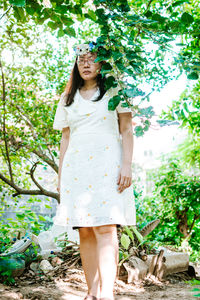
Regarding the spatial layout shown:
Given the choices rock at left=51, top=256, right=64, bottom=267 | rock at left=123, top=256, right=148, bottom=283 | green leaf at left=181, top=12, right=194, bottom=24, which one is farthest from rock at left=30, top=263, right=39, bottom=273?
green leaf at left=181, top=12, right=194, bottom=24

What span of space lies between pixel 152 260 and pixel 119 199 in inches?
53.7

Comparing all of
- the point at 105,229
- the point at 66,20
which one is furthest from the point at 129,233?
the point at 66,20

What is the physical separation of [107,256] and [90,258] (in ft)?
0.77

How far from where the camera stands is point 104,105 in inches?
71.6

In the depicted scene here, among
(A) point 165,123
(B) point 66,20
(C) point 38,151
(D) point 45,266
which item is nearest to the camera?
(A) point 165,123

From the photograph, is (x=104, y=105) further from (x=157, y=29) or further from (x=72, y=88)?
(x=157, y=29)

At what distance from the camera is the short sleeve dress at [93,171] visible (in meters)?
1.67

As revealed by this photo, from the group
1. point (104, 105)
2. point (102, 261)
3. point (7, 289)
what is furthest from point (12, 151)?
point (102, 261)

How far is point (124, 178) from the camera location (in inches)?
67.2

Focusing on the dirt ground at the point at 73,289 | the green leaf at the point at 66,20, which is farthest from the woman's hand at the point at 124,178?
the green leaf at the point at 66,20

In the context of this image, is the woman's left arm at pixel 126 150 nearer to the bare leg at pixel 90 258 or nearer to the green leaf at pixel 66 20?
the bare leg at pixel 90 258

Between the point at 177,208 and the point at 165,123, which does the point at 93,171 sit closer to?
the point at 165,123

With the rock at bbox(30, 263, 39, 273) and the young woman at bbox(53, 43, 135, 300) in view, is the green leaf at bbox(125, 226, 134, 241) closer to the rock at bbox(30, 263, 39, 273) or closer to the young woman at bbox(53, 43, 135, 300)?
the rock at bbox(30, 263, 39, 273)

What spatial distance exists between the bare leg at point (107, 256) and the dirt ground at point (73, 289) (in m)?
0.60
